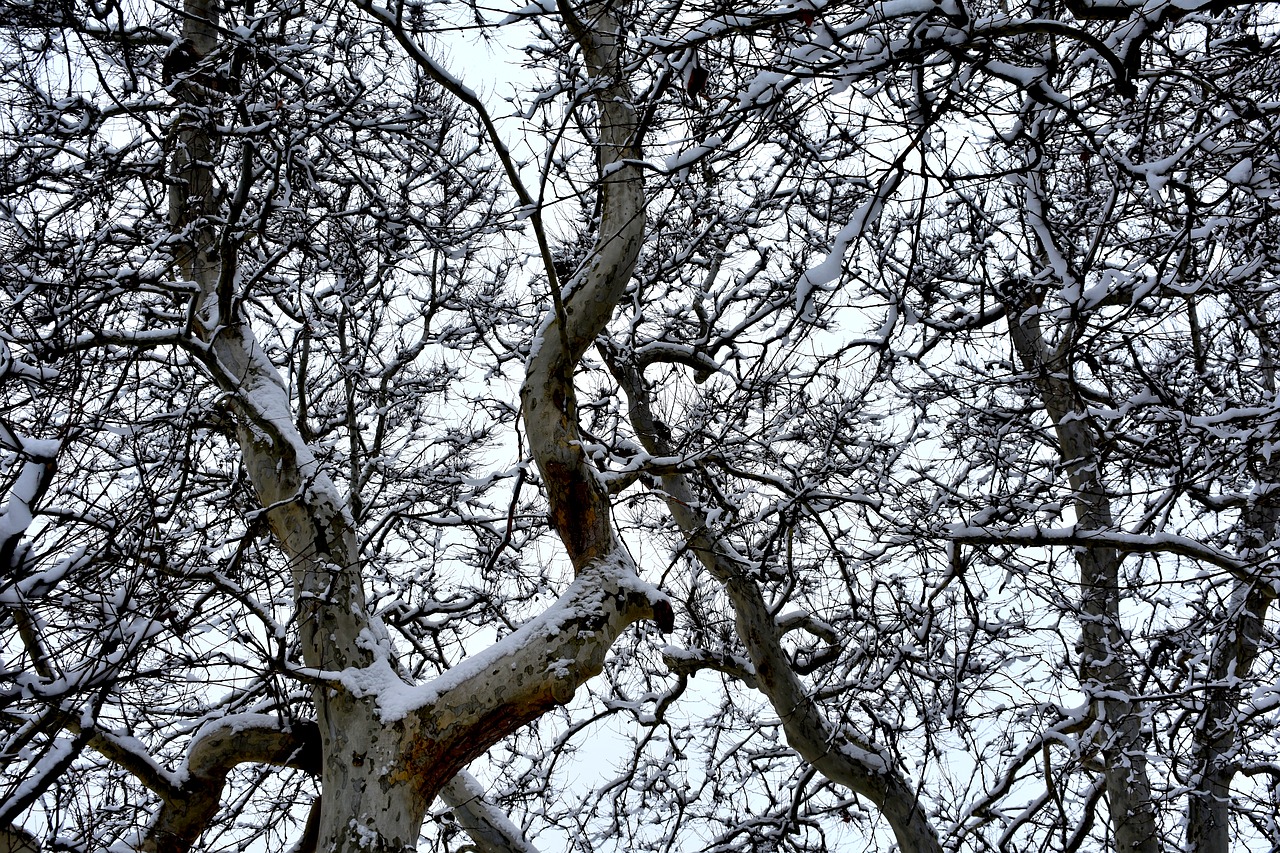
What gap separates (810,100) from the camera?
2.85 m

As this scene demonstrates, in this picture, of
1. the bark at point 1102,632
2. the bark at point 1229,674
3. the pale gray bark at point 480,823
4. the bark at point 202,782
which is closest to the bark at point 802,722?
the bark at point 1102,632

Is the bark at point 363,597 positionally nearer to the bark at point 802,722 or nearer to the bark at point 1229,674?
the bark at point 802,722

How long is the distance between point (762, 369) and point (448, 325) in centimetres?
286

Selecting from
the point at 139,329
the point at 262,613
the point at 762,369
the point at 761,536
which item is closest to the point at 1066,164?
the point at 762,369

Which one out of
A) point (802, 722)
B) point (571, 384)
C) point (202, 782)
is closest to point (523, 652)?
point (571, 384)

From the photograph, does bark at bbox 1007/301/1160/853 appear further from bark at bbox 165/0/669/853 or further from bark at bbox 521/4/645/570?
bark at bbox 165/0/669/853

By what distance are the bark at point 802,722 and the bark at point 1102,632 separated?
47.5 inches

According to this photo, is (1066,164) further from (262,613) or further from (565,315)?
(262,613)

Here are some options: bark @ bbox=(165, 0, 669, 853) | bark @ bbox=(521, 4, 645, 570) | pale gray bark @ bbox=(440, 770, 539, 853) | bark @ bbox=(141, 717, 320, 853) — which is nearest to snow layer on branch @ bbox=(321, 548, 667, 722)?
bark @ bbox=(165, 0, 669, 853)

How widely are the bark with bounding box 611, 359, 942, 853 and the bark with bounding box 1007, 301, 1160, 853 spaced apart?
1.21 m

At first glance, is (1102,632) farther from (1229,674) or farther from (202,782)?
(202,782)

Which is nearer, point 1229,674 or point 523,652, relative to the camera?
point 523,652

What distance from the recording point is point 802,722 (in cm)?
586

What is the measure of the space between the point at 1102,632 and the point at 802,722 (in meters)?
2.09
